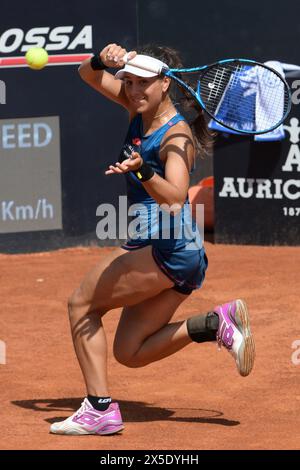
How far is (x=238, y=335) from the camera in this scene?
539 cm

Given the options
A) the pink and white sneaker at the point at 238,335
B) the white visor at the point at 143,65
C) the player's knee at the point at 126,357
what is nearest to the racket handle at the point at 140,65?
the white visor at the point at 143,65

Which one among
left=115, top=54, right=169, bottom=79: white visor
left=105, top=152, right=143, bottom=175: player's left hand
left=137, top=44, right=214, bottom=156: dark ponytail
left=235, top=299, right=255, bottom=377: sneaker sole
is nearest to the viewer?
left=105, top=152, right=143, bottom=175: player's left hand

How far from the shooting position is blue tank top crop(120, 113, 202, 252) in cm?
525

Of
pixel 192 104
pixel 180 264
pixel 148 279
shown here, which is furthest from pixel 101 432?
pixel 192 104

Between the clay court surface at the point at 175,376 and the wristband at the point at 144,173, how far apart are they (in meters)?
1.20

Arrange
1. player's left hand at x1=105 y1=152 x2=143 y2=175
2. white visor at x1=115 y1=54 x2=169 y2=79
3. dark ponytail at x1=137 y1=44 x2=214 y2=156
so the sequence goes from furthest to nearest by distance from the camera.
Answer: dark ponytail at x1=137 y1=44 x2=214 y2=156 → white visor at x1=115 y1=54 x2=169 y2=79 → player's left hand at x1=105 y1=152 x2=143 y2=175

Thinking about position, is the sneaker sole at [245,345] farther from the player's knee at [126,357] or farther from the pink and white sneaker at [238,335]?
the player's knee at [126,357]

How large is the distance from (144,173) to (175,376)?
2032mm

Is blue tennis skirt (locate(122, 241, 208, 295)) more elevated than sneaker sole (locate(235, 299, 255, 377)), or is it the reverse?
blue tennis skirt (locate(122, 241, 208, 295))

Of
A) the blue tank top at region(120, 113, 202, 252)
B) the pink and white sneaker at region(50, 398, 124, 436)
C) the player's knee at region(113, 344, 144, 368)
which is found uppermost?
the blue tank top at region(120, 113, 202, 252)

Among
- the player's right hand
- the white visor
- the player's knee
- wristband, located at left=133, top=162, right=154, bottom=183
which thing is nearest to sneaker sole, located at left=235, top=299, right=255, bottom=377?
the player's knee

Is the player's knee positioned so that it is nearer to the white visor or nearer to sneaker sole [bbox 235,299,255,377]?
sneaker sole [bbox 235,299,255,377]

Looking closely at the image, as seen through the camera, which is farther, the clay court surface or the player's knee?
the player's knee

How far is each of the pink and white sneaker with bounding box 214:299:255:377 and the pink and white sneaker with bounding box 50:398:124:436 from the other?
0.62 m
